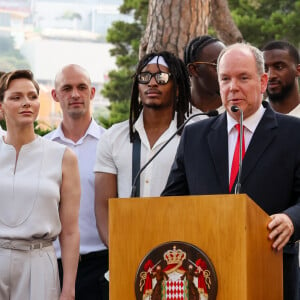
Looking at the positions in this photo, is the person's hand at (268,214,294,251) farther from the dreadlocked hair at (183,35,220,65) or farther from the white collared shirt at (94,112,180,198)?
the dreadlocked hair at (183,35,220,65)

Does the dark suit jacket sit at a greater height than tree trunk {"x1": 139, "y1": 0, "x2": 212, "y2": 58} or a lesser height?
lesser

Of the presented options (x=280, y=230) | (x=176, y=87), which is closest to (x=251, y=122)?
(x=280, y=230)

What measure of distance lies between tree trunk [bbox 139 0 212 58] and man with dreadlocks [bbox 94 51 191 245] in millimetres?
4114

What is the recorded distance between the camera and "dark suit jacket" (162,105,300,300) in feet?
18.1

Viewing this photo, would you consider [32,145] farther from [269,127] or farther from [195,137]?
[269,127]

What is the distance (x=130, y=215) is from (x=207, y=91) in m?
2.62

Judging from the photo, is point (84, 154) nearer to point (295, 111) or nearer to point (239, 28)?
point (295, 111)

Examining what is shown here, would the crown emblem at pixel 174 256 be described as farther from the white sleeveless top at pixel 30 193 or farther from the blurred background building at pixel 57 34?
the blurred background building at pixel 57 34

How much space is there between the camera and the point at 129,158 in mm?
6789

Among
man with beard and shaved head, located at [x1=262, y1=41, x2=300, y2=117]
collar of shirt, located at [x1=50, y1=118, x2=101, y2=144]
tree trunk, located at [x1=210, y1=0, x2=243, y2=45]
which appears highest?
tree trunk, located at [x1=210, y1=0, x2=243, y2=45]

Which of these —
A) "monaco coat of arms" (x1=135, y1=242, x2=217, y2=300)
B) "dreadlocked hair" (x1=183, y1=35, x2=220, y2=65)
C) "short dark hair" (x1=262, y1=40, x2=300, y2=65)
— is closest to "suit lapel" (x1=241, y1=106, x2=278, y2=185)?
"monaco coat of arms" (x1=135, y1=242, x2=217, y2=300)

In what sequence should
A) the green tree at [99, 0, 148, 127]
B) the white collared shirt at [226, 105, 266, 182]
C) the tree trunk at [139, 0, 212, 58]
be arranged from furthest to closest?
the green tree at [99, 0, 148, 127] → the tree trunk at [139, 0, 212, 58] → the white collared shirt at [226, 105, 266, 182]

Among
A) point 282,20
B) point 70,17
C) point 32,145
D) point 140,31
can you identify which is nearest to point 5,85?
point 32,145

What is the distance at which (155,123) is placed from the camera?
6.91m
